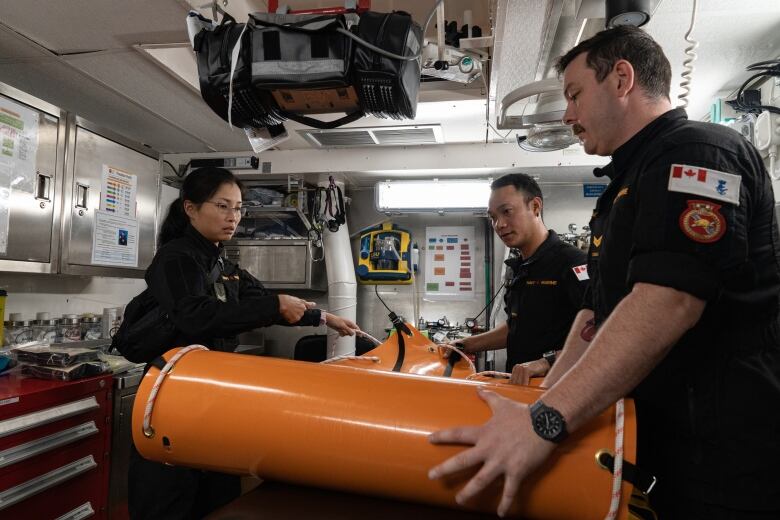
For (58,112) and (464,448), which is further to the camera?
(58,112)

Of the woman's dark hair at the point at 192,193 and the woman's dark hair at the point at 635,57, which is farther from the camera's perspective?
the woman's dark hair at the point at 192,193

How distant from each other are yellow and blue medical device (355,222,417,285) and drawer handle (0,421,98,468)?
2.63 m

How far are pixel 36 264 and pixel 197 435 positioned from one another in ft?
7.65

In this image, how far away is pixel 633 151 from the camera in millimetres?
1079

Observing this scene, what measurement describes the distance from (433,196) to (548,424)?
3.49 metres

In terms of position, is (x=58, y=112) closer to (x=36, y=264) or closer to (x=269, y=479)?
(x=36, y=264)

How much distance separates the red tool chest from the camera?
1.93 metres

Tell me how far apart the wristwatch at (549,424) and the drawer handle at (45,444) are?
7.21ft

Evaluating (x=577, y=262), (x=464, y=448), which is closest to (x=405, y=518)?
(x=464, y=448)

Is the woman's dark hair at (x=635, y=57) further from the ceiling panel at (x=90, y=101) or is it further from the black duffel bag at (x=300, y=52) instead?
the ceiling panel at (x=90, y=101)

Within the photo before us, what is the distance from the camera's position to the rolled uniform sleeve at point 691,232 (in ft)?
2.58

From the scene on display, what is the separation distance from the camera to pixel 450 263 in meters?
4.61

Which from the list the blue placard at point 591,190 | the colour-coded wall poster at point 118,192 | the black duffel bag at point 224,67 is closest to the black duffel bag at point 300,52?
the black duffel bag at point 224,67

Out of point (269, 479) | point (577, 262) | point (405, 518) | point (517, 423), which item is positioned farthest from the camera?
point (577, 262)
